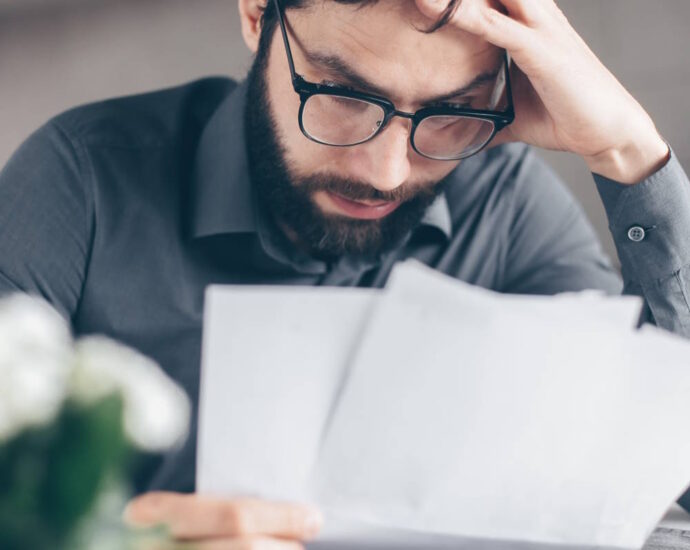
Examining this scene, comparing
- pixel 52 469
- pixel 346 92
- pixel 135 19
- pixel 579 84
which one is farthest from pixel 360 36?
pixel 135 19

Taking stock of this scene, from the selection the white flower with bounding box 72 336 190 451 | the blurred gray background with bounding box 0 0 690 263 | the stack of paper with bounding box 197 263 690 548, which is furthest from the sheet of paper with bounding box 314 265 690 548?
the blurred gray background with bounding box 0 0 690 263

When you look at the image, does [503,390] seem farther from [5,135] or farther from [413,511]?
[5,135]

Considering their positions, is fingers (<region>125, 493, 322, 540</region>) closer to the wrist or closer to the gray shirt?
the gray shirt

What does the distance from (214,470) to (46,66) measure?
2.46 m

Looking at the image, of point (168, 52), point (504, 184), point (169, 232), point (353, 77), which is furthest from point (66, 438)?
point (168, 52)

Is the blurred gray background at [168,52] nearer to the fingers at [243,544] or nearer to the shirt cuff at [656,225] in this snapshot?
the shirt cuff at [656,225]

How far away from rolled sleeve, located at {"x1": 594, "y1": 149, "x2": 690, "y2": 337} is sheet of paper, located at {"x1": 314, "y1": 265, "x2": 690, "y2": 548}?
354mm

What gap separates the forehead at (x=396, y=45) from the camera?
0.83 m

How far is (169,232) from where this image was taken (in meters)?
1.04

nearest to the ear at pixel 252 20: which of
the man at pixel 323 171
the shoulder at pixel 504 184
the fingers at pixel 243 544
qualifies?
the man at pixel 323 171

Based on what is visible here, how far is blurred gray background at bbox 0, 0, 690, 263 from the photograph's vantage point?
2109mm

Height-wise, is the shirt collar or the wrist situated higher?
the wrist

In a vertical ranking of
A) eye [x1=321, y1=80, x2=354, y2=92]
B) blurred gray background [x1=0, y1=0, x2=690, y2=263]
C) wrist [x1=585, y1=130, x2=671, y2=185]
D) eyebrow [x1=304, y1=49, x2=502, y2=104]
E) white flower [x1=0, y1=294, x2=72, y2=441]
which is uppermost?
white flower [x1=0, y1=294, x2=72, y2=441]

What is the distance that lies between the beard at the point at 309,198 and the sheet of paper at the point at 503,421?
445mm
